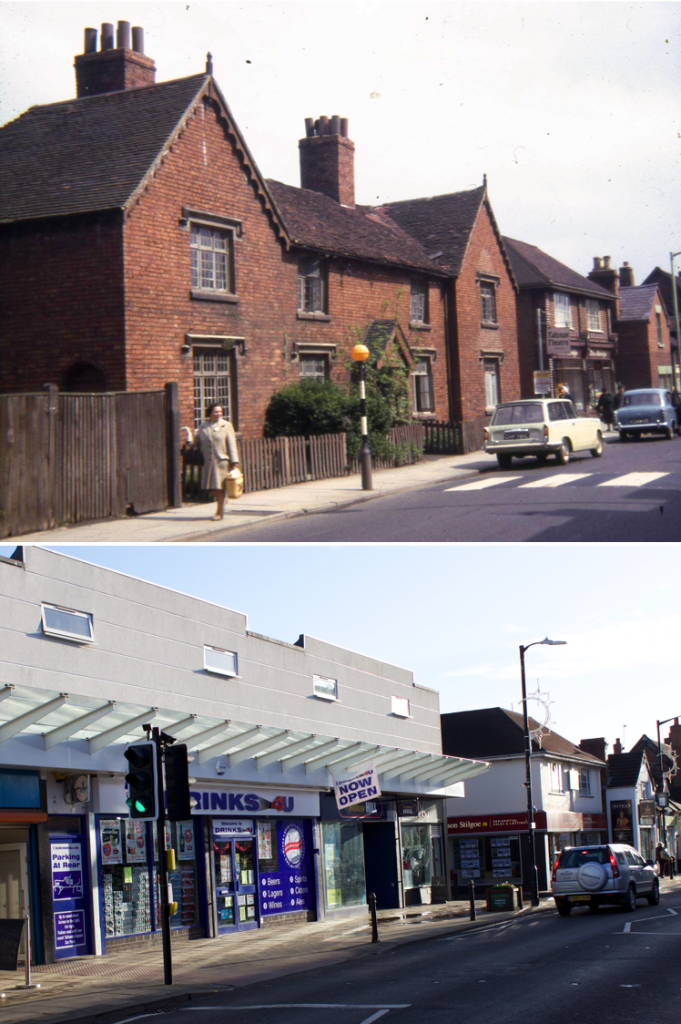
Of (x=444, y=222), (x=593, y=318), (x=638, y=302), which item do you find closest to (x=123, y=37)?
(x=444, y=222)

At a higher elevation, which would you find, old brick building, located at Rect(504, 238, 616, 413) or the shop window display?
old brick building, located at Rect(504, 238, 616, 413)

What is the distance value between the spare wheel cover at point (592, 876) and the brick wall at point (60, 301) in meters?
14.4

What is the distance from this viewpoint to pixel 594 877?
21844 mm

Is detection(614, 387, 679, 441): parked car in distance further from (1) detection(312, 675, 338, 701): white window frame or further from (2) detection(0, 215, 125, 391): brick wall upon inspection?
(2) detection(0, 215, 125, 391): brick wall

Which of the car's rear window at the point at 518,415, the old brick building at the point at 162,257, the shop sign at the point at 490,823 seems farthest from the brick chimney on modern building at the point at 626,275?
the shop sign at the point at 490,823

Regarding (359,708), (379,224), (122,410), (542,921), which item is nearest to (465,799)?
(359,708)

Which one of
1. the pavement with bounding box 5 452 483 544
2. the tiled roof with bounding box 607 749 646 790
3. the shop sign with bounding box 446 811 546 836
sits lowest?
the tiled roof with bounding box 607 749 646 790

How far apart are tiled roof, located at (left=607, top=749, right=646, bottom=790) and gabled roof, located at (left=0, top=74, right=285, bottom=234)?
125 ft

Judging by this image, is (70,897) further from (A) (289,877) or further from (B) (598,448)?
(B) (598,448)

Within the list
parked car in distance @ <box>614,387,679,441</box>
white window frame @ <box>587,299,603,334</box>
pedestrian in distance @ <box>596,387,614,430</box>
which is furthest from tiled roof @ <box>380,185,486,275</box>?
parked car in distance @ <box>614,387,679,441</box>

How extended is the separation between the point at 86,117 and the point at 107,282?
16.7 ft

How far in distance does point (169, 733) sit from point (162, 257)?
11.2m

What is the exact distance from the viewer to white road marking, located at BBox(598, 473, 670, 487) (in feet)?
65.0

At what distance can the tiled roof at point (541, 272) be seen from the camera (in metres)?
35.6
